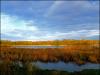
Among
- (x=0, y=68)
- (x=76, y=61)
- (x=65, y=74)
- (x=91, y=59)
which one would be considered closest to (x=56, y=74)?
(x=65, y=74)

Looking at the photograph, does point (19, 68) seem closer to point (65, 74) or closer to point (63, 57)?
point (65, 74)

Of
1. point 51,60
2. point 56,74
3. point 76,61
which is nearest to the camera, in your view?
point 56,74

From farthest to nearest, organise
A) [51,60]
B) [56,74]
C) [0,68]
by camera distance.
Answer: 1. [51,60]
2. [0,68]
3. [56,74]

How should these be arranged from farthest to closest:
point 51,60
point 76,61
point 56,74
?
point 51,60, point 76,61, point 56,74

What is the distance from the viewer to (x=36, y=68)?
11.9 metres

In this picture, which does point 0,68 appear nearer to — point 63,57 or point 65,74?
point 65,74

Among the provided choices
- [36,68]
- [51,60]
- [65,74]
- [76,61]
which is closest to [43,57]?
[51,60]

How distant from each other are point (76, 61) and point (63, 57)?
2.41 meters

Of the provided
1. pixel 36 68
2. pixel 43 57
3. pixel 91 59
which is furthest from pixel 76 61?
pixel 36 68

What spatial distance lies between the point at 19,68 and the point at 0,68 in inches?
35.8

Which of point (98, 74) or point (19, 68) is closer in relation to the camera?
point (98, 74)

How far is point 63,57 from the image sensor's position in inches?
800

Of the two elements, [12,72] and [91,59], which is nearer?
[12,72]

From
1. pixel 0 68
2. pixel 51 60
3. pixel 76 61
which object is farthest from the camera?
pixel 51 60
